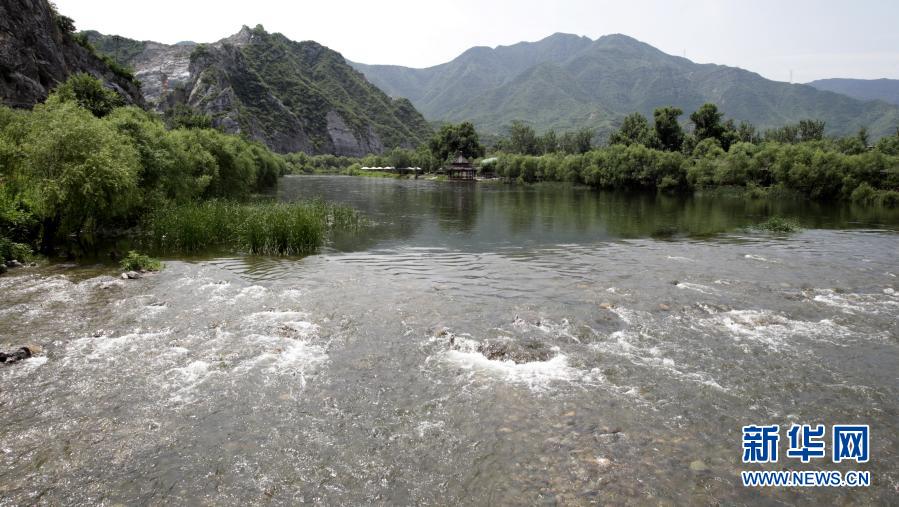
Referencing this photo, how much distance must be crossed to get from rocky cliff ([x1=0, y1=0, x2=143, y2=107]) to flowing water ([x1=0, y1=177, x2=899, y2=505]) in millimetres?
42559

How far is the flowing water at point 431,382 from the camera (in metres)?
8.01

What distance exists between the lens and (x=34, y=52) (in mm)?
57688

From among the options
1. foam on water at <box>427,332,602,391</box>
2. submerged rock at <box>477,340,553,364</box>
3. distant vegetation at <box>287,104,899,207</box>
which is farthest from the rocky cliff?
distant vegetation at <box>287,104,899,207</box>

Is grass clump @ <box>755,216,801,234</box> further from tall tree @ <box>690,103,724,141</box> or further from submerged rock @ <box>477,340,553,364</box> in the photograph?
tall tree @ <box>690,103,724,141</box>

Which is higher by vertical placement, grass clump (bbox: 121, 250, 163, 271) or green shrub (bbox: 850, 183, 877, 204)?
green shrub (bbox: 850, 183, 877, 204)

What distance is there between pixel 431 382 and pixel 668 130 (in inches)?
5182

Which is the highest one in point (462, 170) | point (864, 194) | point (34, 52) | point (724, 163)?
point (34, 52)

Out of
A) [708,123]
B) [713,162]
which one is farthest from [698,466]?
[708,123]

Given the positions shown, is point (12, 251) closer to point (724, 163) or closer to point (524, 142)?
point (724, 163)

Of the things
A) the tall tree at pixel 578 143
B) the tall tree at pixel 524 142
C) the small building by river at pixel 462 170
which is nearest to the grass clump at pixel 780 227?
the small building by river at pixel 462 170

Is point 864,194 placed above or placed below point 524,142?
below

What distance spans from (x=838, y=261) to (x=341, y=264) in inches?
1055

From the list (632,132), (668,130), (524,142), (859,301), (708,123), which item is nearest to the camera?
(859,301)

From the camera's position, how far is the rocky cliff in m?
49.8
